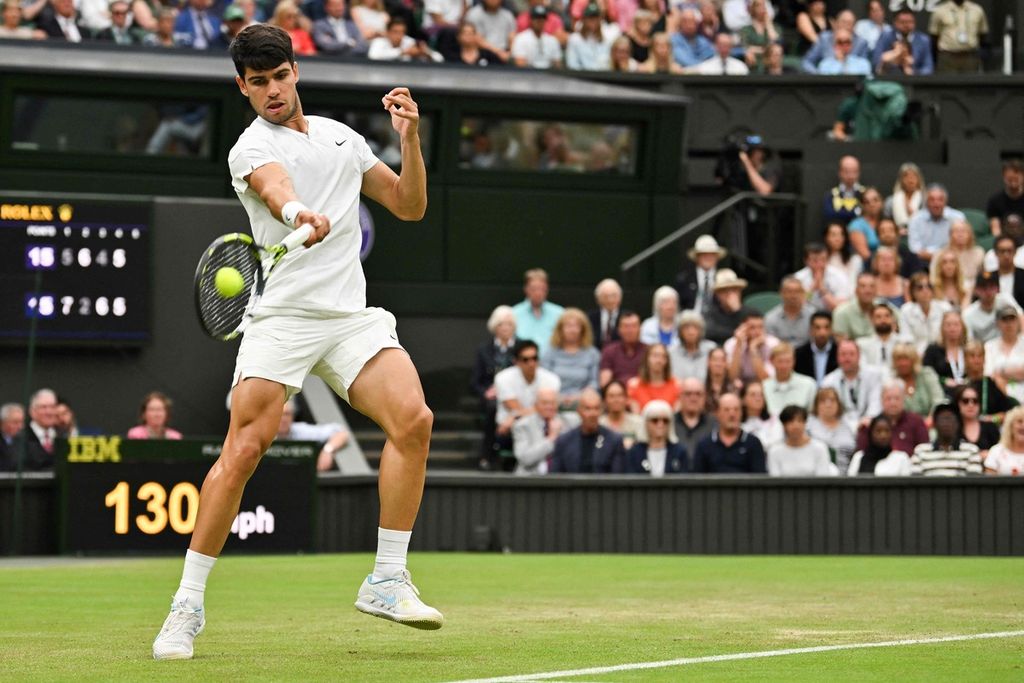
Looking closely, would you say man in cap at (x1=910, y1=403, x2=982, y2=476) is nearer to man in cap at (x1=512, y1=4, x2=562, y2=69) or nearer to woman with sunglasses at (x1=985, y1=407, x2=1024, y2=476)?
woman with sunglasses at (x1=985, y1=407, x2=1024, y2=476)

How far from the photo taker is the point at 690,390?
15547 mm

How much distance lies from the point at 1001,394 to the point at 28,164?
9.54m

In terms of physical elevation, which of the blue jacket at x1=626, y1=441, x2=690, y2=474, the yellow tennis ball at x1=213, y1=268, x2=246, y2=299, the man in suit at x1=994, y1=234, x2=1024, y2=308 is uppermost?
the man in suit at x1=994, y1=234, x2=1024, y2=308

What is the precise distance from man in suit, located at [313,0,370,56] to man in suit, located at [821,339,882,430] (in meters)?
7.07

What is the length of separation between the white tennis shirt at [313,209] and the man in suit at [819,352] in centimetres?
1052

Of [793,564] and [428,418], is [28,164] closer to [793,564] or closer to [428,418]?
[793,564]

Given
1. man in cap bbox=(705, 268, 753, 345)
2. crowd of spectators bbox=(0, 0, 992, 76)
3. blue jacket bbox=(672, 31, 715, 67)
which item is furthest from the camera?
blue jacket bbox=(672, 31, 715, 67)

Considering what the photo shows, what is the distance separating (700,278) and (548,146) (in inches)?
114

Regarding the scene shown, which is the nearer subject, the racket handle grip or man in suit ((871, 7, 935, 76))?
the racket handle grip

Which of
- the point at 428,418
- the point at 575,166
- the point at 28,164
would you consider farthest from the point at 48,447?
the point at 428,418

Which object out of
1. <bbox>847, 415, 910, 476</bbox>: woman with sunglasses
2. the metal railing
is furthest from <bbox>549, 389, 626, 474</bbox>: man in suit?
the metal railing

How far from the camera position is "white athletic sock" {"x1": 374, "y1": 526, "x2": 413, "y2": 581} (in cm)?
684

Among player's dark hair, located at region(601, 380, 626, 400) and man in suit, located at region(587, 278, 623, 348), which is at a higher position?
man in suit, located at region(587, 278, 623, 348)

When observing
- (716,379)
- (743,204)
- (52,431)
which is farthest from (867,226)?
(52,431)
